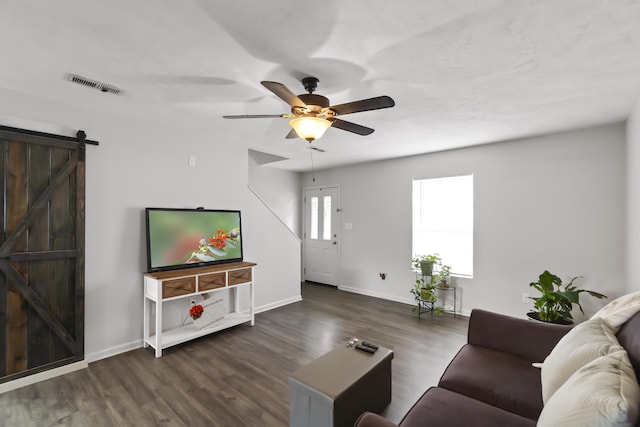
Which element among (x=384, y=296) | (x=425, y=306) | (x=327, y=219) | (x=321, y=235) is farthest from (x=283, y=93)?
(x=321, y=235)

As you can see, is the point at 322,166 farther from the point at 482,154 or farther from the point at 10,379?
the point at 10,379

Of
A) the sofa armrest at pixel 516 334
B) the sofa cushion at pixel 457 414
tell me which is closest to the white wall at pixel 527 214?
the sofa armrest at pixel 516 334

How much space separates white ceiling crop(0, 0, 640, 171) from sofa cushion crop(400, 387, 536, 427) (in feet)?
6.46

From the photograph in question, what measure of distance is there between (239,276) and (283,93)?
2.49 meters

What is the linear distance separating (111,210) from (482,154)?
463cm

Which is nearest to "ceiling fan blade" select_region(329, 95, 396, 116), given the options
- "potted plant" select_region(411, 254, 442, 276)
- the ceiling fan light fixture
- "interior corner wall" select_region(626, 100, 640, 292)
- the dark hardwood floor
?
the ceiling fan light fixture

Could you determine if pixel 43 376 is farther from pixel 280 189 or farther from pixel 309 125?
pixel 280 189

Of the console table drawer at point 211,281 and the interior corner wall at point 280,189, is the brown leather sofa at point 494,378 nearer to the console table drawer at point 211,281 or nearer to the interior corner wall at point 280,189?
the console table drawer at point 211,281

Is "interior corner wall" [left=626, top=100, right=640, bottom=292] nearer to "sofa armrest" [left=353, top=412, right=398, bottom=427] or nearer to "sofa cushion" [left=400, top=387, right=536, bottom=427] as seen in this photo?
"sofa cushion" [left=400, top=387, right=536, bottom=427]

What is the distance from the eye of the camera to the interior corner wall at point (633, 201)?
258 cm

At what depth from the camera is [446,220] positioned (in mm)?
4586

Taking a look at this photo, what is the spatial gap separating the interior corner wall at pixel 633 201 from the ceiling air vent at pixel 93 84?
4.48 meters

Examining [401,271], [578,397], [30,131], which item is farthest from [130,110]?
[401,271]

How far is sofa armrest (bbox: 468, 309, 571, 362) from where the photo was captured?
1.94m
